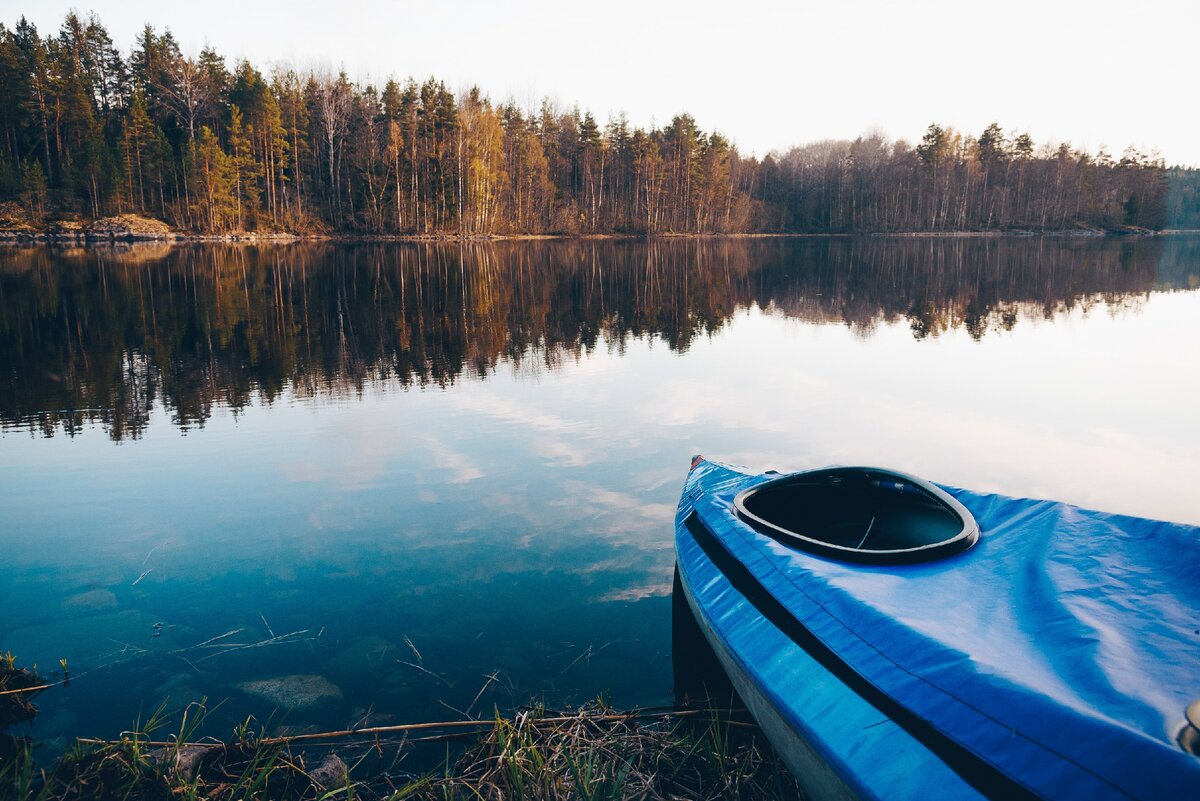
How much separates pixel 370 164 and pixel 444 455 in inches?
2363

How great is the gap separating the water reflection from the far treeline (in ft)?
57.5

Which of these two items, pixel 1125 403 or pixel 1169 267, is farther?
pixel 1169 267

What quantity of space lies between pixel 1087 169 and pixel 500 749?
373ft

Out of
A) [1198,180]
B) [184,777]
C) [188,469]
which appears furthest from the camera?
[1198,180]

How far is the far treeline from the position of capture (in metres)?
56.8

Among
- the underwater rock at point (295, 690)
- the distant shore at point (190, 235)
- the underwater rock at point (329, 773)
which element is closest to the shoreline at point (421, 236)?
the distant shore at point (190, 235)

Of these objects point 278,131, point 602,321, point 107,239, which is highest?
point 278,131

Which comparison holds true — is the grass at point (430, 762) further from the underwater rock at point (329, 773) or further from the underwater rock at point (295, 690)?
the underwater rock at point (295, 690)

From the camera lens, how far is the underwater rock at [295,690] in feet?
14.3

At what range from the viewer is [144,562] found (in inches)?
241

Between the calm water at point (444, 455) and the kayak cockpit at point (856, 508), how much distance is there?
46.4 inches

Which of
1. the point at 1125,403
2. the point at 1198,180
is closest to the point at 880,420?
the point at 1125,403

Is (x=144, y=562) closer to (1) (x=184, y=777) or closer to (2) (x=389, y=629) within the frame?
(2) (x=389, y=629)

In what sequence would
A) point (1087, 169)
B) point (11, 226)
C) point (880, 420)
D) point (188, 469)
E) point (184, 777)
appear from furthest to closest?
point (1087, 169), point (11, 226), point (880, 420), point (188, 469), point (184, 777)
